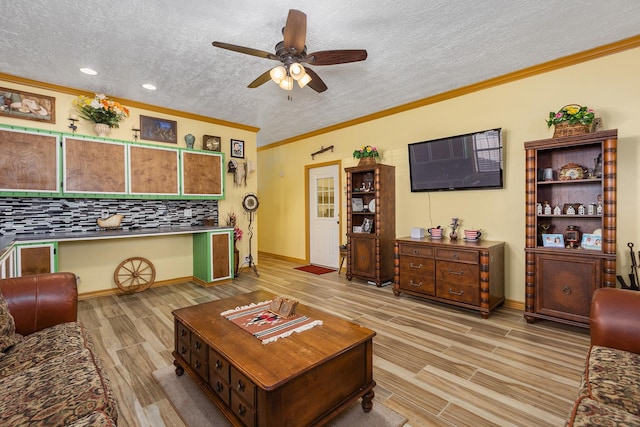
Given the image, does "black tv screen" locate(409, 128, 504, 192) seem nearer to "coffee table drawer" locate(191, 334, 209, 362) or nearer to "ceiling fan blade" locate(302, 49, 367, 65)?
"ceiling fan blade" locate(302, 49, 367, 65)

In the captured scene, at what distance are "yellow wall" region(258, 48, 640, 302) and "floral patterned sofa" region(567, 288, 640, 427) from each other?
175 cm

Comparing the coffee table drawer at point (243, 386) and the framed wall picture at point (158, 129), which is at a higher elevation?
the framed wall picture at point (158, 129)

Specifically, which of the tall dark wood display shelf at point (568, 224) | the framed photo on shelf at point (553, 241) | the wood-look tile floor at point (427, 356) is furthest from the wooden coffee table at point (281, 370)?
the framed photo on shelf at point (553, 241)

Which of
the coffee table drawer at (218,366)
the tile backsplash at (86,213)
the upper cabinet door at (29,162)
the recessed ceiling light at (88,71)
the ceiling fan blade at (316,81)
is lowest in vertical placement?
the coffee table drawer at (218,366)

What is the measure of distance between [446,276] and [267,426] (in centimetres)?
271

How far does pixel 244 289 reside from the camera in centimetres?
429

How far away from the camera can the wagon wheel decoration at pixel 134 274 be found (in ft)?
13.4

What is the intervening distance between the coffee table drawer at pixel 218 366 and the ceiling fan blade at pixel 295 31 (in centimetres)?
217

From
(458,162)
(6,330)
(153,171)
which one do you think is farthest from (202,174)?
(458,162)

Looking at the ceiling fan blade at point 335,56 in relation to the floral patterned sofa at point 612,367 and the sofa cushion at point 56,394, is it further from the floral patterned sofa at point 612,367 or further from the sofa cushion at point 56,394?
the sofa cushion at point 56,394

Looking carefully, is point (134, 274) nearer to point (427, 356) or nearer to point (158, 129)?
point (158, 129)

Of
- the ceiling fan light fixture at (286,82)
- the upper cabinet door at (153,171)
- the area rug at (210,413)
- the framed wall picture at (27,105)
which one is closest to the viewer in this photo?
the area rug at (210,413)

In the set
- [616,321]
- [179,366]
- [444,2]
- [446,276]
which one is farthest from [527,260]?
[179,366]

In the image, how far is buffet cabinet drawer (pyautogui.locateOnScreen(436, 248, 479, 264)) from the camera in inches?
125
